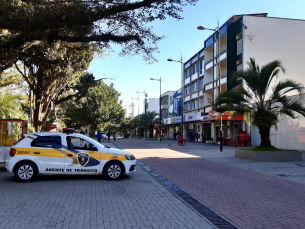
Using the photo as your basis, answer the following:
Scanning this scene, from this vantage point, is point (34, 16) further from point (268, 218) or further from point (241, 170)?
point (241, 170)

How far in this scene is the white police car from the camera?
1035 cm

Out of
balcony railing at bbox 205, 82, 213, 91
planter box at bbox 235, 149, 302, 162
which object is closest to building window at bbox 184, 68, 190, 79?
balcony railing at bbox 205, 82, 213, 91

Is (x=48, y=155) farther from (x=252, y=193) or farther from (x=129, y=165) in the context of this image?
(x=252, y=193)

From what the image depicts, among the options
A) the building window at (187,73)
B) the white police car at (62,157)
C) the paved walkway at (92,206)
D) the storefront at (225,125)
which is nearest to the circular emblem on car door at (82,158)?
the white police car at (62,157)

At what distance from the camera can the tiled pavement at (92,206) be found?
230 inches

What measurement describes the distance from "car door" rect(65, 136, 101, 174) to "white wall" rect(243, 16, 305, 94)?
91.4 feet

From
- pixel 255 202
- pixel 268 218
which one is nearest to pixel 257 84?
pixel 255 202

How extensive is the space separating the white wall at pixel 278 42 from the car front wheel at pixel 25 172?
2929 centimetres

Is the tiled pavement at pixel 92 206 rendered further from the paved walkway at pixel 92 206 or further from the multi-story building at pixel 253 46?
the multi-story building at pixel 253 46

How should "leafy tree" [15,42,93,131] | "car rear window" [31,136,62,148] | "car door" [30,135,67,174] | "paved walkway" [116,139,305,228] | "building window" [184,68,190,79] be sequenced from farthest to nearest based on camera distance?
"building window" [184,68,190,79]
"leafy tree" [15,42,93,131]
"car rear window" [31,136,62,148]
"car door" [30,135,67,174]
"paved walkway" [116,139,305,228]

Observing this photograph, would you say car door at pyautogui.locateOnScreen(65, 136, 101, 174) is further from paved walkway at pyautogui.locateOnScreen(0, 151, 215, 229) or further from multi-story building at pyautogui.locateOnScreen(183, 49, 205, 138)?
multi-story building at pyautogui.locateOnScreen(183, 49, 205, 138)

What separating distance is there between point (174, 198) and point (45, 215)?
128 inches

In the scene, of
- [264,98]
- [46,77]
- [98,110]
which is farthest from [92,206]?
[98,110]

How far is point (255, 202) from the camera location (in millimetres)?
7859
